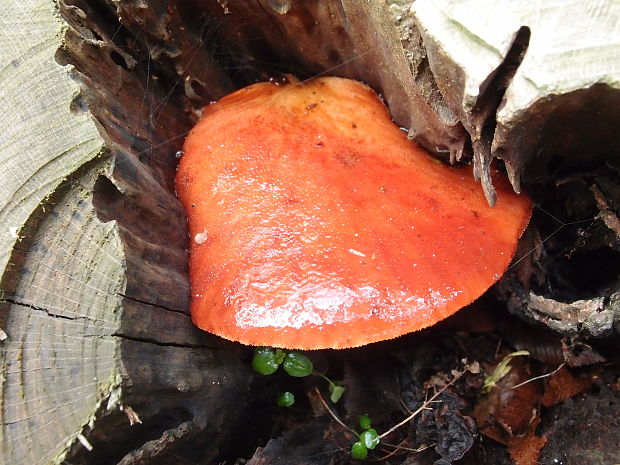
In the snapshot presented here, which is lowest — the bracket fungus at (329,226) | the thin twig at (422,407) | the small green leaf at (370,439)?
the thin twig at (422,407)

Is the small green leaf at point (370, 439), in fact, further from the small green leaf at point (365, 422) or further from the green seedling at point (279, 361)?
the green seedling at point (279, 361)

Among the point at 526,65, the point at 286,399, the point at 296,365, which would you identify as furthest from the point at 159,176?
the point at 526,65

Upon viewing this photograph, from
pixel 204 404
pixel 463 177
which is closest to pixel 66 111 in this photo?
pixel 204 404

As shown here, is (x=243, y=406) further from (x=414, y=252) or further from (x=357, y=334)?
(x=414, y=252)

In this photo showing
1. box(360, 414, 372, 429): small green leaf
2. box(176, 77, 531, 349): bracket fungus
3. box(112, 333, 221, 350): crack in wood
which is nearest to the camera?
box(112, 333, 221, 350): crack in wood

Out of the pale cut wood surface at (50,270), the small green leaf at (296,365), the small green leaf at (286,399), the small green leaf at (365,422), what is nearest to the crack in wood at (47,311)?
the pale cut wood surface at (50,270)

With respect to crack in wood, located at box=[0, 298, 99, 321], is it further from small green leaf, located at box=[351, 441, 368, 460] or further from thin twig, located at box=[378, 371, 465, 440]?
thin twig, located at box=[378, 371, 465, 440]

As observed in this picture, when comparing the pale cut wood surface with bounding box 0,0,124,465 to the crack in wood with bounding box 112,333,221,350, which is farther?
the crack in wood with bounding box 112,333,221,350

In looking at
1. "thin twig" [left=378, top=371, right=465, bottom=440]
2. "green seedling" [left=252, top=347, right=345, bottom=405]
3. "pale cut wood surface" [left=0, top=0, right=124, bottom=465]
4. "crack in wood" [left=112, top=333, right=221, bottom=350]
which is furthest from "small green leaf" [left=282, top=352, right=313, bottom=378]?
"pale cut wood surface" [left=0, top=0, right=124, bottom=465]
